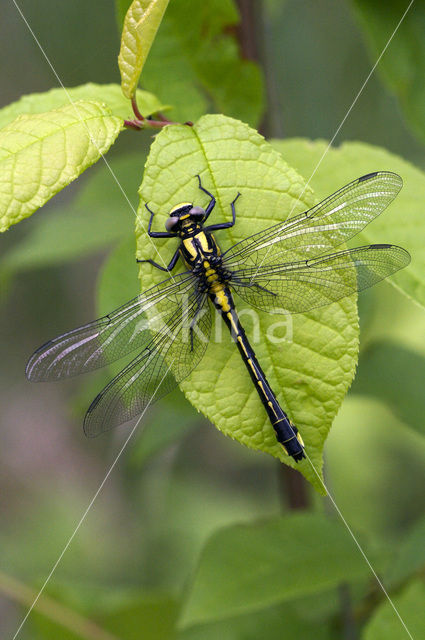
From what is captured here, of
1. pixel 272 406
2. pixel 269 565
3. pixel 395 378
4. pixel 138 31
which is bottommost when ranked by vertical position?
pixel 269 565

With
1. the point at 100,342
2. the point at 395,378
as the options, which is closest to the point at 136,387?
the point at 100,342

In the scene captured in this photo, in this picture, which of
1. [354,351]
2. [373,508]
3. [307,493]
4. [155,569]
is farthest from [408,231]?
[155,569]

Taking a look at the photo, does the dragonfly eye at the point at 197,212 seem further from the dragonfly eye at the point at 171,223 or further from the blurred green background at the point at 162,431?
the blurred green background at the point at 162,431

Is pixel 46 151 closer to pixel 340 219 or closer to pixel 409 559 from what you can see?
pixel 340 219

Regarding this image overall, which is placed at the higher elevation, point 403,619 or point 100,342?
point 100,342

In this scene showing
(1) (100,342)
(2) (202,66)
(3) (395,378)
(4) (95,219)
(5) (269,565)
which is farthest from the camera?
(4) (95,219)

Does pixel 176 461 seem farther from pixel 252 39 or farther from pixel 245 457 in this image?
pixel 252 39

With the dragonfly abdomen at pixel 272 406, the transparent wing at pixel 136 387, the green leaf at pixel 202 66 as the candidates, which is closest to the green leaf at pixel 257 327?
the dragonfly abdomen at pixel 272 406
